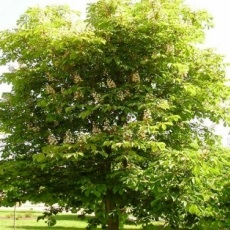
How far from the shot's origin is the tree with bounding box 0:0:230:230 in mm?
9812

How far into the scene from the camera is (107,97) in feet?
34.9

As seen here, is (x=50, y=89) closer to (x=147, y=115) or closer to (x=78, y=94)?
(x=78, y=94)

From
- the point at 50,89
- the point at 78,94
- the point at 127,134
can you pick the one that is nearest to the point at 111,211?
the point at 127,134

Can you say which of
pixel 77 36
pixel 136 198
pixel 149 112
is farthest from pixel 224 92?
pixel 77 36

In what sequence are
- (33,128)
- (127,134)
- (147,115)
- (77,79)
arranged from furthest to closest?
(33,128) → (77,79) → (147,115) → (127,134)

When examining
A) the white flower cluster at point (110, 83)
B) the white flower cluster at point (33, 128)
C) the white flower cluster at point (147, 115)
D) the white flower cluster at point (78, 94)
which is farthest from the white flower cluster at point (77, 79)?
the white flower cluster at point (147, 115)

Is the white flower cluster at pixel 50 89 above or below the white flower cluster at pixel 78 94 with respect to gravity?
above

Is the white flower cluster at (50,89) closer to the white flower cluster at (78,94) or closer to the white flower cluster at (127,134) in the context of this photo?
the white flower cluster at (78,94)

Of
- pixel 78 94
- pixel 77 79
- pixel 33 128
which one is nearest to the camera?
pixel 78 94

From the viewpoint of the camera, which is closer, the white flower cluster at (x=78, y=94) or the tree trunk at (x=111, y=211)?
the white flower cluster at (x=78, y=94)

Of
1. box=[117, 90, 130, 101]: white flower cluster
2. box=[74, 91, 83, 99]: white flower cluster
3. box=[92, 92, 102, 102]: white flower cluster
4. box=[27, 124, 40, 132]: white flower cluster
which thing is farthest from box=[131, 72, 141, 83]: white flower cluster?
box=[27, 124, 40, 132]: white flower cluster

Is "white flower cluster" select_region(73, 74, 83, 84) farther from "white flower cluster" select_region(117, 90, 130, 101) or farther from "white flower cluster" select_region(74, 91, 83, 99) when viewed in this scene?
"white flower cluster" select_region(117, 90, 130, 101)

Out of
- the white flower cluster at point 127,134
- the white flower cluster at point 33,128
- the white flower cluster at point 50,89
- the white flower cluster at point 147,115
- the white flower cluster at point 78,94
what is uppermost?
the white flower cluster at point 50,89

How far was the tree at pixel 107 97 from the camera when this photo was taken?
→ 32.2 feet
